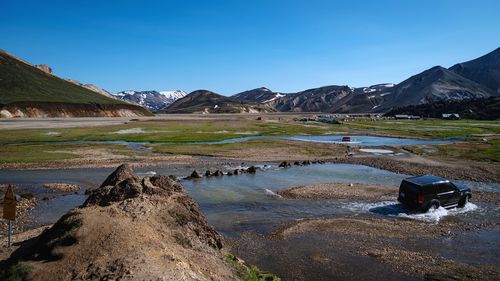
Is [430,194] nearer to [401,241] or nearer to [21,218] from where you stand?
[401,241]

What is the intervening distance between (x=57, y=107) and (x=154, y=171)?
141764 mm

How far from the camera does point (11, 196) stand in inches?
613

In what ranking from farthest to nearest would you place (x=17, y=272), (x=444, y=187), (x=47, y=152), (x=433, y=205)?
(x=47, y=152), (x=444, y=187), (x=433, y=205), (x=17, y=272)

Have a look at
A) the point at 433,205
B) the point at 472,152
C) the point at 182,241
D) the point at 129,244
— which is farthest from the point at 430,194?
the point at 472,152

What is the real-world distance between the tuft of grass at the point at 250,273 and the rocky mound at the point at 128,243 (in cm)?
37

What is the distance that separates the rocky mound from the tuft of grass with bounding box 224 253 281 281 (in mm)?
373

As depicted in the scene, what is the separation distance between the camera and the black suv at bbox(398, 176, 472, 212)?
2489cm

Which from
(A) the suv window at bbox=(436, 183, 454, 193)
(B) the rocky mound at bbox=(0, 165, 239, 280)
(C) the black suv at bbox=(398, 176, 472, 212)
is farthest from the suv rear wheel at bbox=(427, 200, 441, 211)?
(B) the rocky mound at bbox=(0, 165, 239, 280)

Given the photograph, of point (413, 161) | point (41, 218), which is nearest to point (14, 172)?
point (41, 218)

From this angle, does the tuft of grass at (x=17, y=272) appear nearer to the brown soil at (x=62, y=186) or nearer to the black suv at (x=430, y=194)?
the black suv at (x=430, y=194)

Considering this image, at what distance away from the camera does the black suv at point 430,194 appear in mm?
24891

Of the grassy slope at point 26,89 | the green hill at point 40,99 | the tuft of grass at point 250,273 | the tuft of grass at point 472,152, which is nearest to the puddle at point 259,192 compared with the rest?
the tuft of grass at point 250,273

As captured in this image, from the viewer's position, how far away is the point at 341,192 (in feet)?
105

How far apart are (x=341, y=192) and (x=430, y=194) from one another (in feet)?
27.4
